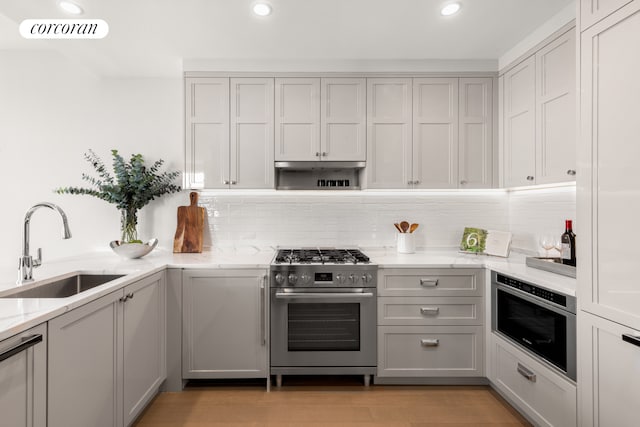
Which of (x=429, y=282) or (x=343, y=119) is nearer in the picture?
(x=429, y=282)

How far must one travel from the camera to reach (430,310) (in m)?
2.53

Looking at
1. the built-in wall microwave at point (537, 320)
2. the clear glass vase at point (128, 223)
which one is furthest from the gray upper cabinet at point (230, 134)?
the built-in wall microwave at point (537, 320)

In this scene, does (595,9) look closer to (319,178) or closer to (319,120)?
(319,120)

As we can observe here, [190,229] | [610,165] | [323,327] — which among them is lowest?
[323,327]

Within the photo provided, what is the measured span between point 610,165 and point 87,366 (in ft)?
7.79

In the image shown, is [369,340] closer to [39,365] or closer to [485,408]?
[485,408]

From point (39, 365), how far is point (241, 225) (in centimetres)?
207

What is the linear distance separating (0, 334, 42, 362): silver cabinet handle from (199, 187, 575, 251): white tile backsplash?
6.74 feet

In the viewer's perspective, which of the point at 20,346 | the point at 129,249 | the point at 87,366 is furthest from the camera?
the point at 129,249

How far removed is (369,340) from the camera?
252 centimetres

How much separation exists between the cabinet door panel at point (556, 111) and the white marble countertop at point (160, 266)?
685 millimetres

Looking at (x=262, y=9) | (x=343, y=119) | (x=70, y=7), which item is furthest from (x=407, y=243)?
(x=70, y=7)

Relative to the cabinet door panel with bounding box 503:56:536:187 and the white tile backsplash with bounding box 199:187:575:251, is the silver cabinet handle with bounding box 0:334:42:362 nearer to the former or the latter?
the white tile backsplash with bounding box 199:187:575:251

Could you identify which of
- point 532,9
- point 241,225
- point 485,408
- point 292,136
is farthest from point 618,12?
point 241,225
